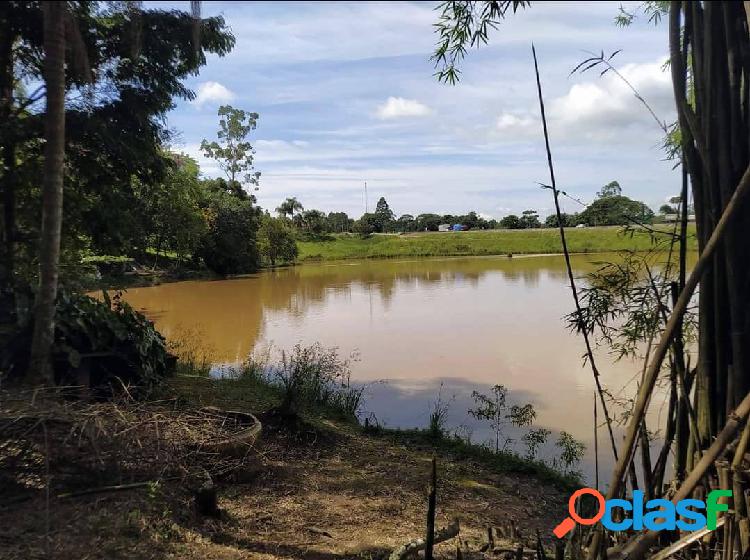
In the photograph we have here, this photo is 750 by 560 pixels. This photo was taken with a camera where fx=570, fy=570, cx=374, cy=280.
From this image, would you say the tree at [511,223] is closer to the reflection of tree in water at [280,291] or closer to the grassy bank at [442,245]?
the grassy bank at [442,245]

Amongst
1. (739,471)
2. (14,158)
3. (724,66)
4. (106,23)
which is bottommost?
(739,471)

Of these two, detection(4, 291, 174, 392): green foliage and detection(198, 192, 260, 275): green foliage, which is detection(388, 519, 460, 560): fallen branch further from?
detection(198, 192, 260, 275): green foliage

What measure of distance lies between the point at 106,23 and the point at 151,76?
26.2 inches

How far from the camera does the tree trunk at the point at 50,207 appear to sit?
13.5 feet

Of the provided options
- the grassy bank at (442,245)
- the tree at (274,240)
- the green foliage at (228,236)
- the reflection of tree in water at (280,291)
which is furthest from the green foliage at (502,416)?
the grassy bank at (442,245)

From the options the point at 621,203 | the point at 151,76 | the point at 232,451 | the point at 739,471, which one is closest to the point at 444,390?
the point at 232,451

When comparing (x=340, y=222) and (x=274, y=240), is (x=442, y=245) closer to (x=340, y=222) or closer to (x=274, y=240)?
(x=274, y=240)

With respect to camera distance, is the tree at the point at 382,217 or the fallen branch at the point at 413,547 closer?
the fallen branch at the point at 413,547

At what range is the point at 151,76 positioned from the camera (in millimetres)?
6203

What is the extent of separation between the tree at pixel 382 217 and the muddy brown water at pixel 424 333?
3180 cm

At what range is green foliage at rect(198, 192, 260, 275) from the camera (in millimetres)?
27891

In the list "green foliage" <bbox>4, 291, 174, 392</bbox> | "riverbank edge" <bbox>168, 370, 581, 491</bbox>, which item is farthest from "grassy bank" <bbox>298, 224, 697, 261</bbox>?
"green foliage" <bbox>4, 291, 174, 392</bbox>

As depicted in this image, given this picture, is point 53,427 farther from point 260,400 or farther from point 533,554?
point 260,400

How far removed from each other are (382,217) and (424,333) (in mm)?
49614
